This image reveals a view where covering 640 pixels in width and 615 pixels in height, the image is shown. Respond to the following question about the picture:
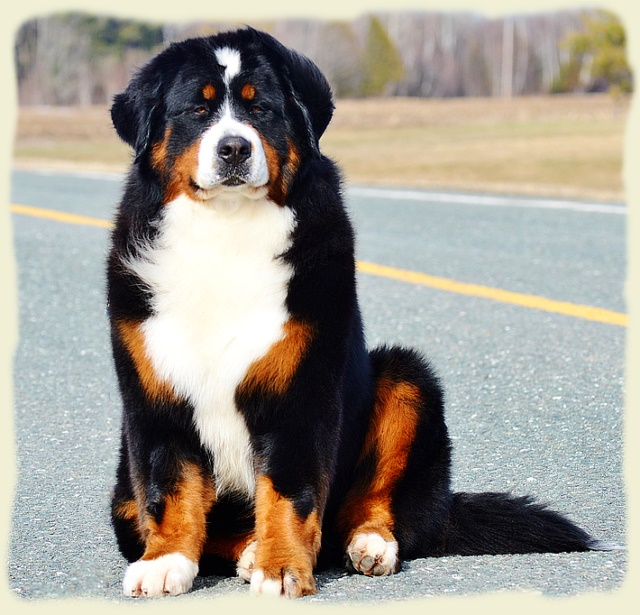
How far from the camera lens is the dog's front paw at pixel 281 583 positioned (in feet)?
10.6

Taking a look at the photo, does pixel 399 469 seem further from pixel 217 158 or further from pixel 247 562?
pixel 217 158

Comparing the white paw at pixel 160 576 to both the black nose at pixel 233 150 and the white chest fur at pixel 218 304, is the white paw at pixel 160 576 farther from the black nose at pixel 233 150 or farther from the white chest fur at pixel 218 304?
the black nose at pixel 233 150

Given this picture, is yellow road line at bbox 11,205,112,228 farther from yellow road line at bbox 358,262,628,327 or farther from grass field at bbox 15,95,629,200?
yellow road line at bbox 358,262,628,327

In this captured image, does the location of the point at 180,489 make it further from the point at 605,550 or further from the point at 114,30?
the point at 114,30

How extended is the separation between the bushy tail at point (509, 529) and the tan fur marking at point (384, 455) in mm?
264

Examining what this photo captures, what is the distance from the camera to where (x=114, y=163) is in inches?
773

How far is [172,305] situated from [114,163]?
1659 centimetres

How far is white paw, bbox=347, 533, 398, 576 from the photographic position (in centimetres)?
349

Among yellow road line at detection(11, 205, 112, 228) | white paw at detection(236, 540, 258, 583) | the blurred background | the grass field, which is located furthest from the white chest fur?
the blurred background

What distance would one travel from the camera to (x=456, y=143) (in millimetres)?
25547

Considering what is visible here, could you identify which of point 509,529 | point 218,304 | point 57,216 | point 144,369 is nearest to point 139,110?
point 218,304

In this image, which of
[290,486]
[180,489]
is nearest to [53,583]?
[180,489]

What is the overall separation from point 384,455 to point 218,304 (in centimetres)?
80

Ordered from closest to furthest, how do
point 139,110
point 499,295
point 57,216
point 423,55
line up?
point 139,110, point 499,295, point 57,216, point 423,55
